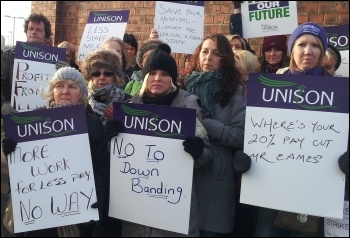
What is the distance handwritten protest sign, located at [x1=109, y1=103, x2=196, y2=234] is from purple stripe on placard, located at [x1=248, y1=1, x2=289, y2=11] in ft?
8.13

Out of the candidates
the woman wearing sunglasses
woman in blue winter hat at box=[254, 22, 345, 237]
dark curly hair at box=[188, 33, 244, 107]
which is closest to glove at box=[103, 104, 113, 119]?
the woman wearing sunglasses

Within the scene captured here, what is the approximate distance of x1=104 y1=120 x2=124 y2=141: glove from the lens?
2510mm

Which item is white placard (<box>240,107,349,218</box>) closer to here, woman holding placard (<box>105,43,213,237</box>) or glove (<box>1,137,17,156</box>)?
woman holding placard (<box>105,43,213,237</box>)

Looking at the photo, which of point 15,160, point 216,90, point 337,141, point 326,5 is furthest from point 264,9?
point 15,160

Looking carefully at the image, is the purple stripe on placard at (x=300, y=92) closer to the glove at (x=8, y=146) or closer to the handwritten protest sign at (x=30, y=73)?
the glove at (x=8, y=146)

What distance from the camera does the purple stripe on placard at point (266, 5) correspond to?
4496 mm

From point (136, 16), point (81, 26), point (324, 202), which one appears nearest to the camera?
point (324, 202)

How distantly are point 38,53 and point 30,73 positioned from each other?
172 millimetres

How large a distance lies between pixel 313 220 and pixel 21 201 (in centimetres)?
149

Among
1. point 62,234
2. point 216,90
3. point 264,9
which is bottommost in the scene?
point 62,234

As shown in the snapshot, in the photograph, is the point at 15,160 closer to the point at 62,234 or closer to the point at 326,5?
the point at 62,234

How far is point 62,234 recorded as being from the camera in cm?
263

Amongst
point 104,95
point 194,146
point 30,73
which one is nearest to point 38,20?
point 30,73

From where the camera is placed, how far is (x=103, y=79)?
305cm
